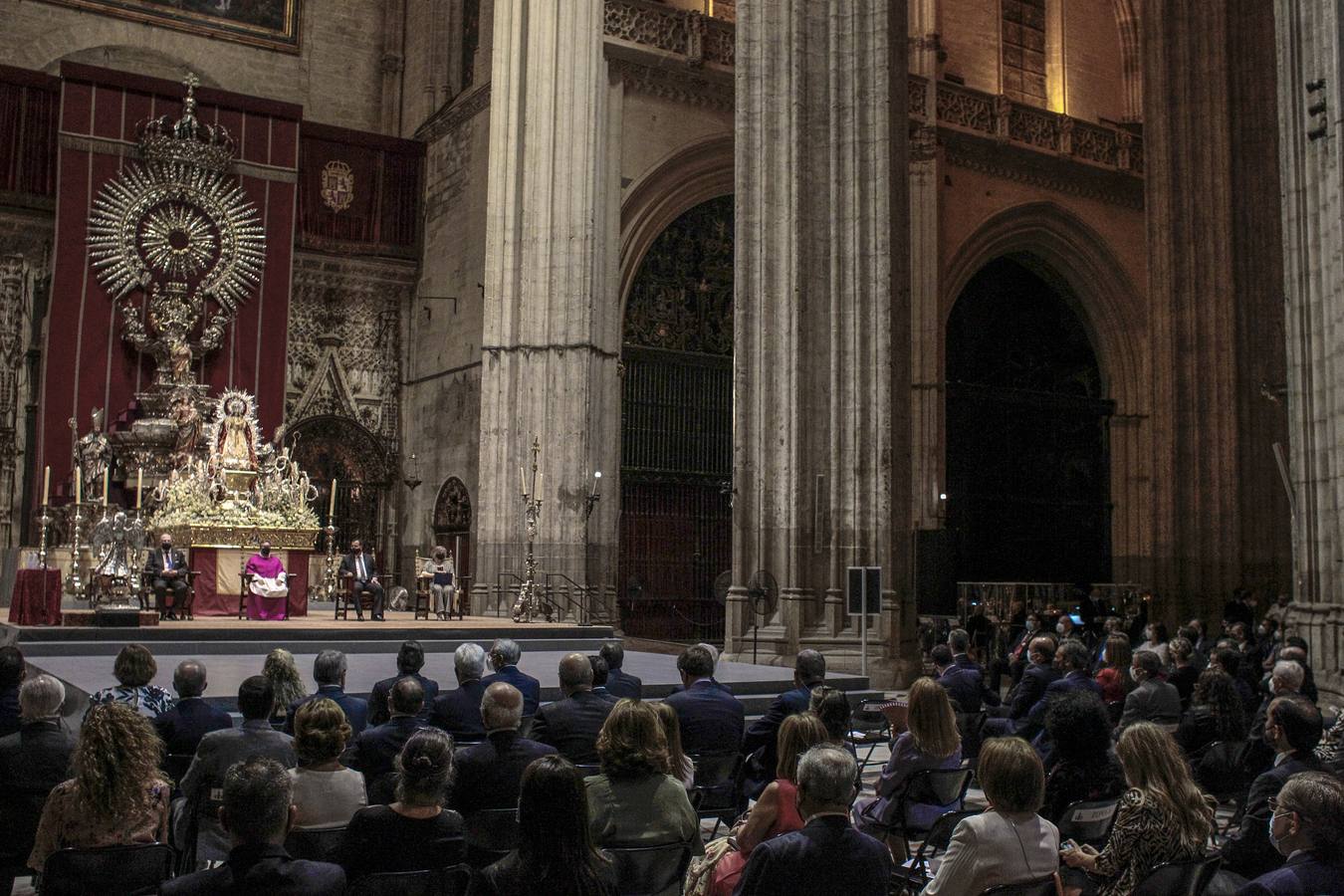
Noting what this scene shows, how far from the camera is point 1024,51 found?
28.7 meters

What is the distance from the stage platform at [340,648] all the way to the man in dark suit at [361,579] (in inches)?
26.8

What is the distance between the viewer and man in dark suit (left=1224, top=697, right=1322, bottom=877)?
441cm

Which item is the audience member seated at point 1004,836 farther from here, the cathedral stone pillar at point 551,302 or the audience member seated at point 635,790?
the cathedral stone pillar at point 551,302

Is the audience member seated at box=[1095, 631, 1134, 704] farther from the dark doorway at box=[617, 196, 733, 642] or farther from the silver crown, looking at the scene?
the silver crown

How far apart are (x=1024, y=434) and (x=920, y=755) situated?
23150 millimetres

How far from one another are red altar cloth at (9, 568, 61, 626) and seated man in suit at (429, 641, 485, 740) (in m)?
8.67

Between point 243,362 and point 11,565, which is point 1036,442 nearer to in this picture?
point 243,362

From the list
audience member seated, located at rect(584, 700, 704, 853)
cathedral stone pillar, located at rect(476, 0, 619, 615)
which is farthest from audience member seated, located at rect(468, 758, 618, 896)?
cathedral stone pillar, located at rect(476, 0, 619, 615)

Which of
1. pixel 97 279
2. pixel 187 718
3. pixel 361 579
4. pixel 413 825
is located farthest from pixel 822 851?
pixel 97 279

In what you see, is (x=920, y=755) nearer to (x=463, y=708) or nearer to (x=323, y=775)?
(x=463, y=708)

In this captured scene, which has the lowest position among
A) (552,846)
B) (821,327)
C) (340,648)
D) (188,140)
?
(340,648)

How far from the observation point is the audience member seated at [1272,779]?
14.5 ft

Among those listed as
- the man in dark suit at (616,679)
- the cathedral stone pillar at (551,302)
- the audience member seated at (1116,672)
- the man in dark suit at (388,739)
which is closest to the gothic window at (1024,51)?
the cathedral stone pillar at (551,302)

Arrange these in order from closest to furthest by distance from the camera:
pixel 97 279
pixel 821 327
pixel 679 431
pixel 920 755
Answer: pixel 920 755 → pixel 821 327 → pixel 97 279 → pixel 679 431
